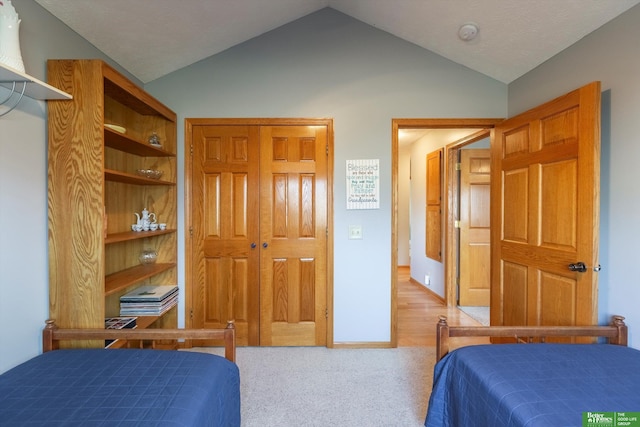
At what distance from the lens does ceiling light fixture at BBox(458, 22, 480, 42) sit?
210 centimetres

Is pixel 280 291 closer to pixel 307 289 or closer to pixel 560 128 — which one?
pixel 307 289

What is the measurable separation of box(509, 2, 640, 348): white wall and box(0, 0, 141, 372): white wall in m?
3.19

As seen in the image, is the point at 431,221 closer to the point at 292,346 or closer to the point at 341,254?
the point at 341,254

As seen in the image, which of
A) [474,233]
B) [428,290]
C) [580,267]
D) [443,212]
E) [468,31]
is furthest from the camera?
[428,290]

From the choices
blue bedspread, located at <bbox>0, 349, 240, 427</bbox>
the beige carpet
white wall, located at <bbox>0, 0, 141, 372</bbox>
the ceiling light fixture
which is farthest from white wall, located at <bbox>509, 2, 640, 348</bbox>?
white wall, located at <bbox>0, 0, 141, 372</bbox>

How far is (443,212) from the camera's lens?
3.98m

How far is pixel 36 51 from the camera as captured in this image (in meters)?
1.54

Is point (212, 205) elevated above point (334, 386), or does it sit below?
above

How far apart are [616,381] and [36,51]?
3.13m

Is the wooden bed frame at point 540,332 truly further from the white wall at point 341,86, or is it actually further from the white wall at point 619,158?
the white wall at point 341,86

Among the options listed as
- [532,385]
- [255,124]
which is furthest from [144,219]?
[532,385]

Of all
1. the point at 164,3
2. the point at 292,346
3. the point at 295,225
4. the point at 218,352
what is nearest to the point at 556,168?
the point at 295,225

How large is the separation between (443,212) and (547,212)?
205 cm

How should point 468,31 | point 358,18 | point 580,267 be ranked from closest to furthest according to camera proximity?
point 580,267, point 468,31, point 358,18
